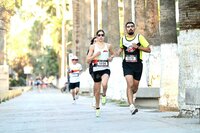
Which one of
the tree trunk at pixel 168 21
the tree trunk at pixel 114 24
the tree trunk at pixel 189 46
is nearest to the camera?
the tree trunk at pixel 189 46

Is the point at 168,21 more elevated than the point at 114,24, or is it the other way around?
the point at 114,24

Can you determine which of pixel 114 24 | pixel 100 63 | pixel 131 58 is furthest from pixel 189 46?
pixel 114 24

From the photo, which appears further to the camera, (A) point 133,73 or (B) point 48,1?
(B) point 48,1

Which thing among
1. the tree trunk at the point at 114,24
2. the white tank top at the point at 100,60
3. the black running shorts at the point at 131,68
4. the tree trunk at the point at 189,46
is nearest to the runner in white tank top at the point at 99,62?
the white tank top at the point at 100,60

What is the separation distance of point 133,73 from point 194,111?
6.26 feet

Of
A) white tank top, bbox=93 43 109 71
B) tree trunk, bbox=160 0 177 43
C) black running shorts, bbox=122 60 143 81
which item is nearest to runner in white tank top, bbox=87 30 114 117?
white tank top, bbox=93 43 109 71

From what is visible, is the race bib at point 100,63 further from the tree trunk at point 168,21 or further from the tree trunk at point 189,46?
the tree trunk at point 189,46

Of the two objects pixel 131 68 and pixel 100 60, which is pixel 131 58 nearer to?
pixel 131 68

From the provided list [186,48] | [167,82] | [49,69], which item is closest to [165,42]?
[167,82]

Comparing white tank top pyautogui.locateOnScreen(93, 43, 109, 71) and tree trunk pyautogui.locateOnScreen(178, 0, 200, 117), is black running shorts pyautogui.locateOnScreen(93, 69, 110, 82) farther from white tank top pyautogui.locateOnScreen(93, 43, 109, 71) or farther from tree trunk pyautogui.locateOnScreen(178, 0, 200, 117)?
tree trunk pyautogui.locateOnScreen(178, 0, 200, 117)

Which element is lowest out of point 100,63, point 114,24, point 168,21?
point 100,63

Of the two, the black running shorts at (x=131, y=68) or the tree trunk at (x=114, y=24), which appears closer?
the black running shorts at (x=131, y=68)

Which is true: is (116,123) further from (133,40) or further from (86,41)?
(86,41)

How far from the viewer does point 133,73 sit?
12766 mm
